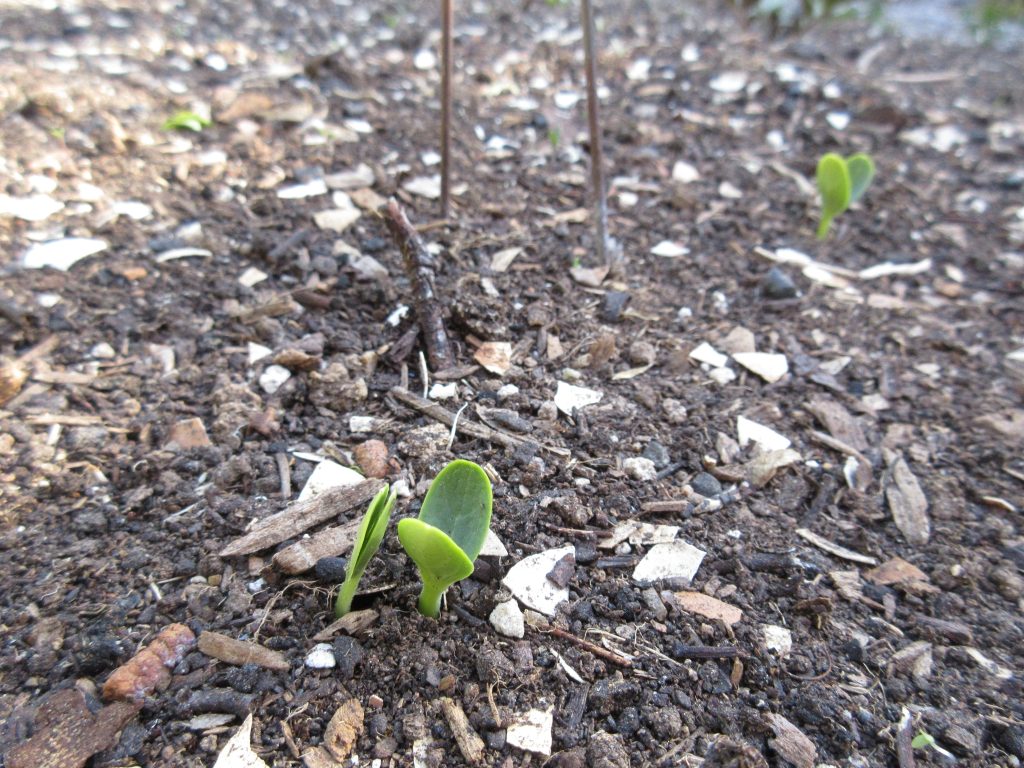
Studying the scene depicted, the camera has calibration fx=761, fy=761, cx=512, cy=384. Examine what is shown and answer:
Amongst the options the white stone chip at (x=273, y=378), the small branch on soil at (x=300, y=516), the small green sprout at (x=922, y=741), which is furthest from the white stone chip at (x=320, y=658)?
the small green sprout at (x=922, y=741)

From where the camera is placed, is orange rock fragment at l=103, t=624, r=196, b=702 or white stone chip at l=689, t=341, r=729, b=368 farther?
white stone chip at l=689, t=341, r=729, b=368

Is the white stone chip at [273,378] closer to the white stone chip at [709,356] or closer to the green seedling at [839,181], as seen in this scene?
the white stone chip at [709,356]

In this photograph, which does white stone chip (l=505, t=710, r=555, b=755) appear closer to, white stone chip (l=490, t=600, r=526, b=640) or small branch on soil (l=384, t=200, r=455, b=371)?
white stone chip (l=490, t=600, r=526, b=640)

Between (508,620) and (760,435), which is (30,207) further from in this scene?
(760,435)

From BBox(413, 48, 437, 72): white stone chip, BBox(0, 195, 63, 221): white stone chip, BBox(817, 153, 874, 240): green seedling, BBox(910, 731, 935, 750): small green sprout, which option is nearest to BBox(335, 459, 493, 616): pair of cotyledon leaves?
BBox(910, 731, 935, 750): small green sprout

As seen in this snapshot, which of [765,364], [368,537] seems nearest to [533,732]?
[368,537]

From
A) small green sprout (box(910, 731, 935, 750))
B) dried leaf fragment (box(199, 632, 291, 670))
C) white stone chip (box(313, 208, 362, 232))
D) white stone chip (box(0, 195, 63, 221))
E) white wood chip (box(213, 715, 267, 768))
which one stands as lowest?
small green sprout (box(910, 731, 935, 750))

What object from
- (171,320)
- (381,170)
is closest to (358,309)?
(171,320)
